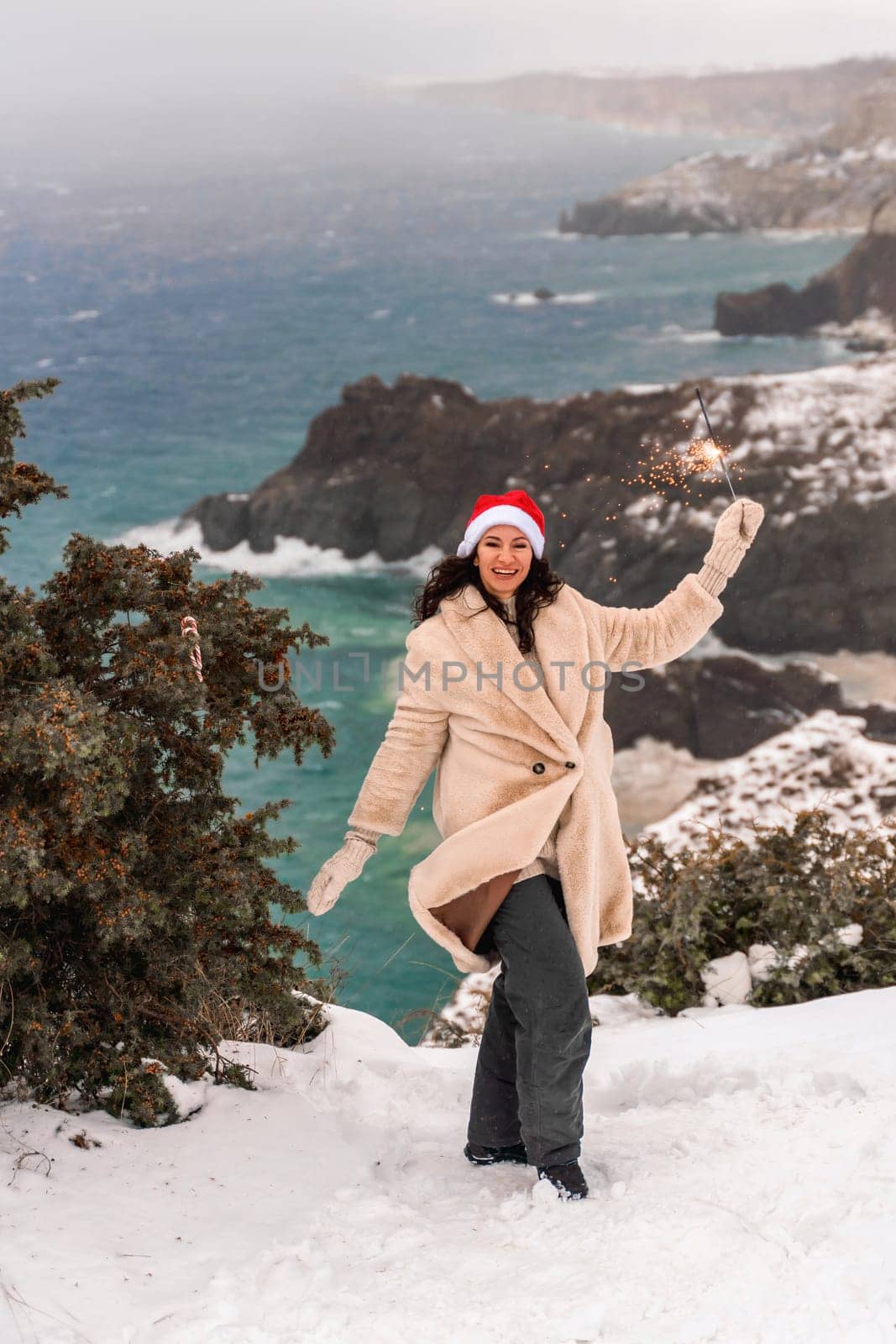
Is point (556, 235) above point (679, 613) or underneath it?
above

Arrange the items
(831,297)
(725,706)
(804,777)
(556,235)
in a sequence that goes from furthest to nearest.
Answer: (556,235) < (831,297) < (725,706) < (804,777)

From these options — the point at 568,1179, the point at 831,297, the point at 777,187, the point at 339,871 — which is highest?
the point at 777,187

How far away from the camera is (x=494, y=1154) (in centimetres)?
252

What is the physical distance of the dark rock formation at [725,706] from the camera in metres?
14.6

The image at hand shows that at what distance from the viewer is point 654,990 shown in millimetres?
3705

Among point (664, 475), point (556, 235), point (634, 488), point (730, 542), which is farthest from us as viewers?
point (556, 235)

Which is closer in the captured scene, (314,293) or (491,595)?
(491,595)

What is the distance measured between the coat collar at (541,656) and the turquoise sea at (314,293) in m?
14.0

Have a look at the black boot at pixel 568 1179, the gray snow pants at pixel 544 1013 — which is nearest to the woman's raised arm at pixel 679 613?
the gray snow pants at pixel 544 1013

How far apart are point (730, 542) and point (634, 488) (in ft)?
45.0

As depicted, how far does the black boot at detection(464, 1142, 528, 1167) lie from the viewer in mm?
2520

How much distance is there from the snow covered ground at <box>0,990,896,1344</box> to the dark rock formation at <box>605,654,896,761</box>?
38.0ft

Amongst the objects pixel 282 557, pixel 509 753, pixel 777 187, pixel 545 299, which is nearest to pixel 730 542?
pixel 509 753

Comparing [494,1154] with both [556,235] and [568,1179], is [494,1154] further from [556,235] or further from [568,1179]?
[556,235]
